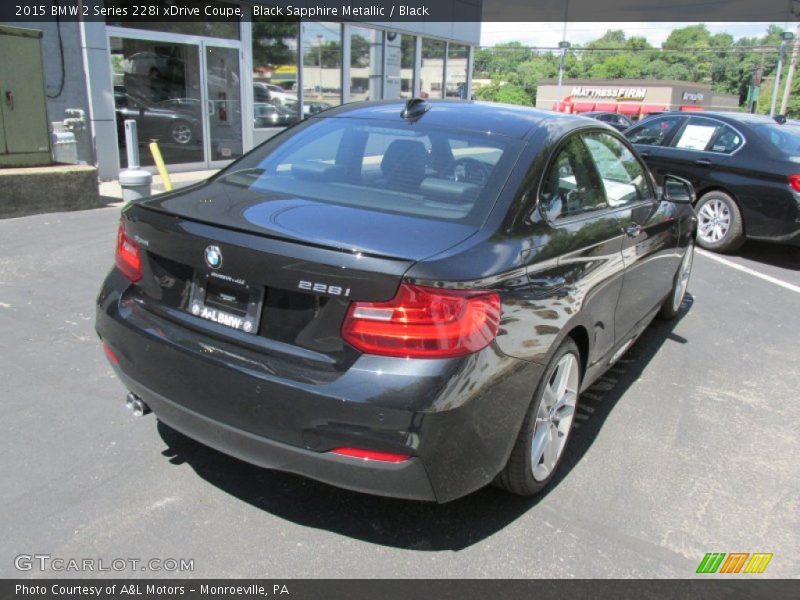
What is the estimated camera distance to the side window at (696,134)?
8.29 metres

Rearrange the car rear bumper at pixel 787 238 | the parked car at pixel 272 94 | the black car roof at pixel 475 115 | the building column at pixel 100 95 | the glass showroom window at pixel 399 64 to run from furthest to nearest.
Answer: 1. the glass showroom window at pixel 399 64
2. the parked car at pixel 272 94
3. the building column at pixel 100 95
4. the car rear bumper at pixel 787 238
5. the black car roof at pixel 475 115

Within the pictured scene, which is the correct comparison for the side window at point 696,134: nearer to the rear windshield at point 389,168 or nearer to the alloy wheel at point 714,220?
the alloy wheel at point 714,220

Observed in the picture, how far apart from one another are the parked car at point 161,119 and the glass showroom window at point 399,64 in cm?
662

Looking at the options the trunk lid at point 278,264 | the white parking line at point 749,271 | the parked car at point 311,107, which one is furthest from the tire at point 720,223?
the parked car at point 311,107

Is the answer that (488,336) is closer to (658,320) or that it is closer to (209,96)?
(658,320)

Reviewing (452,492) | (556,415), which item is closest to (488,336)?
(452,492)

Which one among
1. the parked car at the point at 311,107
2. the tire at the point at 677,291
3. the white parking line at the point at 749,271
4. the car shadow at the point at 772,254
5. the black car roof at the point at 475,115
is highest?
the black car roof at the point at 475,115

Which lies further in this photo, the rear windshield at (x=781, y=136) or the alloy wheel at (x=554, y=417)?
the rear windshield at (x=781, y=136)

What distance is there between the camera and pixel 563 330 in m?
2.85

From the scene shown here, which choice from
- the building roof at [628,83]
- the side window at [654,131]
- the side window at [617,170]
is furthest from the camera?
the building roof at [628,83]

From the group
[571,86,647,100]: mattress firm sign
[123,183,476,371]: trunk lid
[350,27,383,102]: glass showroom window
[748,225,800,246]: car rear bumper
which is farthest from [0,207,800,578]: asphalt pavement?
[571,86,647,100]: mattress firm sign

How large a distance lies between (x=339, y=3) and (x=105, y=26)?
20.0 feet

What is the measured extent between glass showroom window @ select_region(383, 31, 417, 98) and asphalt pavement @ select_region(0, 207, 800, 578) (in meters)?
14.8

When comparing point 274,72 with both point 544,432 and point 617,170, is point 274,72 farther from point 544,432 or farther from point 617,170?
point 544,432
